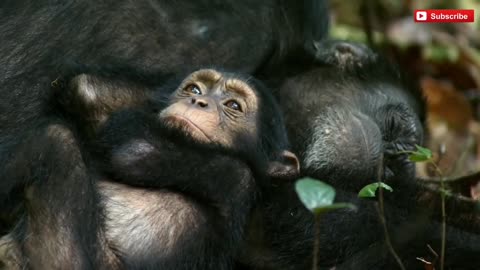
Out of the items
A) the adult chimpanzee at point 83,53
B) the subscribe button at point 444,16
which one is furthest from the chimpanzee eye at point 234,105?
the subscribe button at point 444,16

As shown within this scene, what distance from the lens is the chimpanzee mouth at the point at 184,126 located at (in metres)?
4.56

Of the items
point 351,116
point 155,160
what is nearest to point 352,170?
point 351,116

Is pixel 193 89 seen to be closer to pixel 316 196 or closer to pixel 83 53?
pixel 83 53

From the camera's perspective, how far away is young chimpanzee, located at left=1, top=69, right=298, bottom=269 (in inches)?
170

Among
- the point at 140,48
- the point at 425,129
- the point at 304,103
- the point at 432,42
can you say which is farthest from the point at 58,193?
the point at 432,42

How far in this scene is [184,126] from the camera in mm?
4562

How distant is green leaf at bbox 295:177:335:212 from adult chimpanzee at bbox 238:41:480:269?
0.62m

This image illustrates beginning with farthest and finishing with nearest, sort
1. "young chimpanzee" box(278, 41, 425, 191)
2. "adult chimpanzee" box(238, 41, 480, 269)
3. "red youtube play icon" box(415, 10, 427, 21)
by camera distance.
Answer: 1. "red youtube play icon" box(415, 10, 427, 21)
2. "young chimpanzee" box(278, 41, 425, 191)
3. "adult chimpanzee" box(238, 41, 480, 269)

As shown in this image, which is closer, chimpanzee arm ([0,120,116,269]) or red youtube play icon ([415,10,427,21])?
chimpanzee arm ([0,120,116,269])

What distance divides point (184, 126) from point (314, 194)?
96 centimetres

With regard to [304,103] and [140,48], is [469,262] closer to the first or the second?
[304,103]

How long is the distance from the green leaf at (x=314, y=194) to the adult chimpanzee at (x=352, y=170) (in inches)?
24.3

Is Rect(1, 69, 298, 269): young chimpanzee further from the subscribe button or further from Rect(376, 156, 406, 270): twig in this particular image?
the subscribe button

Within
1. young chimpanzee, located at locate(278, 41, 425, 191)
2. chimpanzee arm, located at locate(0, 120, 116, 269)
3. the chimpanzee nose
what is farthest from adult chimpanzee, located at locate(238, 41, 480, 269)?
chimpanzee arm, located at locate(0, 120, 116, 269)
